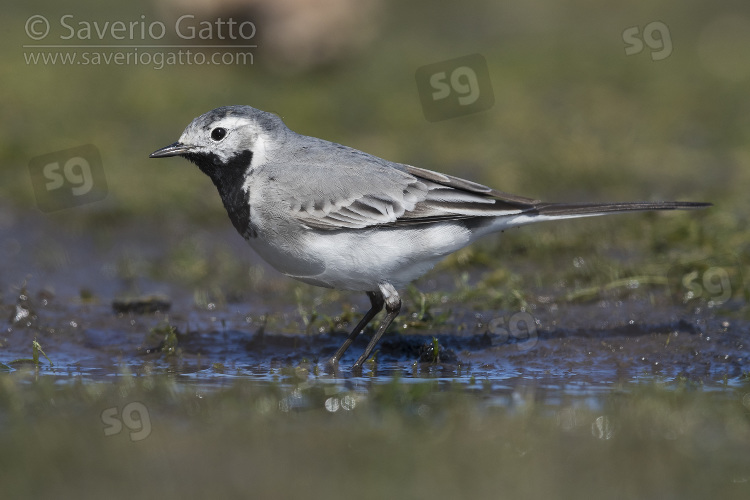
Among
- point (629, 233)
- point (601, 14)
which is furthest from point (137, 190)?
point (601, 14)

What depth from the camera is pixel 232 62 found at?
15.5 meters

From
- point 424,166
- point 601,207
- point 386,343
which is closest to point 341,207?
point 386,343

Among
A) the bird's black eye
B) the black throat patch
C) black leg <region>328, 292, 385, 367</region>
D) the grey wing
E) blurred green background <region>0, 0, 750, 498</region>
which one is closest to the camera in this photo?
blurred green background <region>0, 0, 750, 498</region>

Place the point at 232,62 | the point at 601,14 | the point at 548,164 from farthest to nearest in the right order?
the point at 601,14, the point at 232,62, the point at 548,164

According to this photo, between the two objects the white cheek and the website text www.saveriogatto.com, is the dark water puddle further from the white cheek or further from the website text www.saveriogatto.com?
the website text www.saveriogatto.com

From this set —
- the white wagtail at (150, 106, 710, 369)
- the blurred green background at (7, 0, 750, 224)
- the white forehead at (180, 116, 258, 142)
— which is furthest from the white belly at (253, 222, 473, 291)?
the blurred green background at (7, 0, 750, 224)

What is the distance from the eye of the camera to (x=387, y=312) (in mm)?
7461

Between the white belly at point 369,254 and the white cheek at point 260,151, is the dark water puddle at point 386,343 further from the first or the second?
the white cheek at point 260,151

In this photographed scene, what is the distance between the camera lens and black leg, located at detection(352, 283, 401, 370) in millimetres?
7328

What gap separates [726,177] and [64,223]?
7379mm

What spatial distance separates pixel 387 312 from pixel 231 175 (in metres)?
1.46

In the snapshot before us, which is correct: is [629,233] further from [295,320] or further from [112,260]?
[112,260]

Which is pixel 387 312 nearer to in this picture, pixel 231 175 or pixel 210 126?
pixel 231 175

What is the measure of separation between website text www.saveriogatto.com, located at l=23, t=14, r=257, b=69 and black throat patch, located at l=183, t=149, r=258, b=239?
7908 mm
